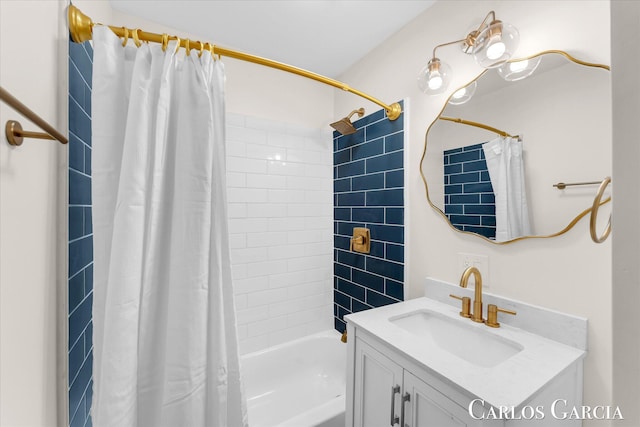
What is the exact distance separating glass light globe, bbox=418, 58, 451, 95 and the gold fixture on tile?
929mm

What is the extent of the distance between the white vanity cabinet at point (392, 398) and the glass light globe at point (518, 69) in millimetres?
1167

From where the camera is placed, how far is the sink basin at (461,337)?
3.22 ft

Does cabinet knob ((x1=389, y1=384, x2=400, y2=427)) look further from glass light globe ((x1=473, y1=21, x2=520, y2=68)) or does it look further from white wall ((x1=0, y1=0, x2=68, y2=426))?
glass light globe ((x1=473, y1=21, x2=520, y2=68))

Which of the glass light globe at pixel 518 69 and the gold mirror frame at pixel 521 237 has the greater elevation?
the glass light globe at pixel 518 69

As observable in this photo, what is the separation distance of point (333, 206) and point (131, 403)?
1692 mm

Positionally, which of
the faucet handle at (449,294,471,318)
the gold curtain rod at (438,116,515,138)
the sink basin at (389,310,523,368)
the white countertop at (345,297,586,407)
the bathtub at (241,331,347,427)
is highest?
the gold curtain rod at (438,116,515,138)

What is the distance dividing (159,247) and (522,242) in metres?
1.33

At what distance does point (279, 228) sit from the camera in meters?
1.92

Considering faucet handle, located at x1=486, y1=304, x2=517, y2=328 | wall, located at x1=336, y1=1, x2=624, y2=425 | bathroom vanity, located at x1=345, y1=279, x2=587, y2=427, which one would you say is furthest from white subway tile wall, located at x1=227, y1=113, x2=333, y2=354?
faucet handle, located at x1=486, y1=304, x2=517, y2=328

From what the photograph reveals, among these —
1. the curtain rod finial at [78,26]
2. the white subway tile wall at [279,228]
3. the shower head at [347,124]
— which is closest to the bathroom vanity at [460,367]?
the white subway tile wall at [279,228]

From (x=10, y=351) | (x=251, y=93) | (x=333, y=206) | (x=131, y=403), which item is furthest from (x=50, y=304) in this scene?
(x=333, y=206)

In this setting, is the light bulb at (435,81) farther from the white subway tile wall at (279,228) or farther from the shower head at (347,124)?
the white subway tile wall at (279,228)

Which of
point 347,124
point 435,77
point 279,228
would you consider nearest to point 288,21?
point 347,124

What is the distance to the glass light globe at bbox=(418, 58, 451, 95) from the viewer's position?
1.22 metres
